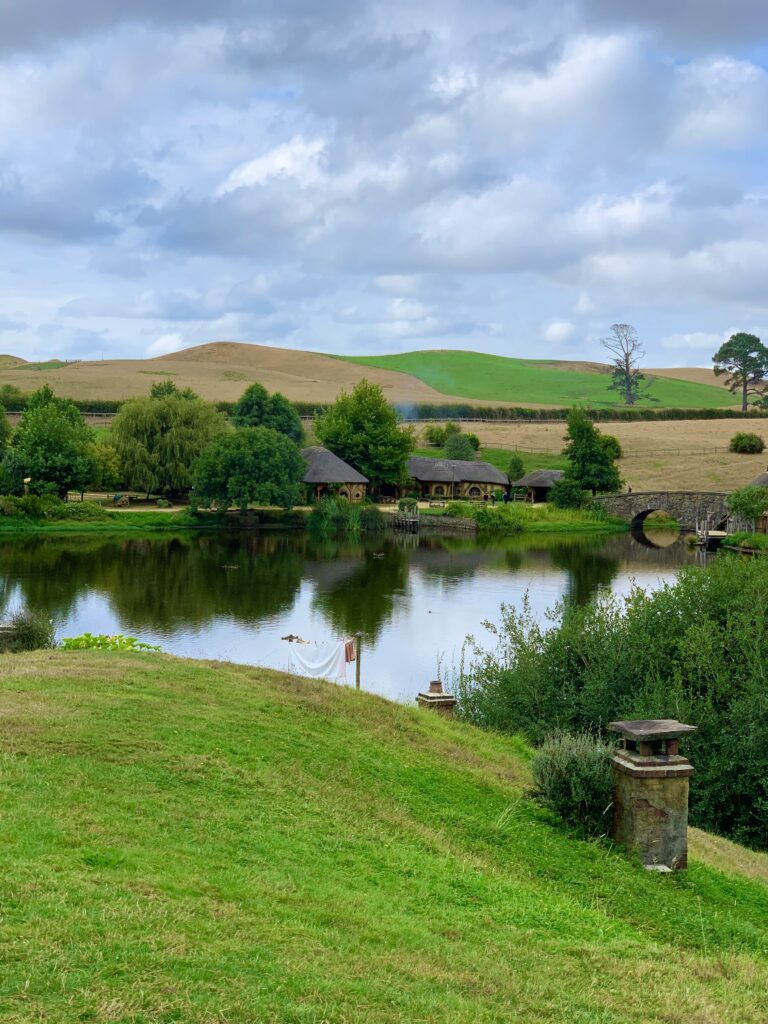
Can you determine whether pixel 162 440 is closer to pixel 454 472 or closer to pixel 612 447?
pixel 454 472

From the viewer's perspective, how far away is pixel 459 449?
8344 centimetres

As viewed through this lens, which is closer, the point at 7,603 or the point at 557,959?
the point at 557,959

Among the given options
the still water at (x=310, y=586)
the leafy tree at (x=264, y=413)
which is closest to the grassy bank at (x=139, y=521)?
the still water at (x=310, y=586)

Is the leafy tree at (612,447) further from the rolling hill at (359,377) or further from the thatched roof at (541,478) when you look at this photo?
the rolling hill at (359,377)

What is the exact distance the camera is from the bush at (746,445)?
87.0 metres

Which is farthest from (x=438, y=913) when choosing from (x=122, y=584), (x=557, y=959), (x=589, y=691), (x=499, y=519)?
(x=499, y=519)

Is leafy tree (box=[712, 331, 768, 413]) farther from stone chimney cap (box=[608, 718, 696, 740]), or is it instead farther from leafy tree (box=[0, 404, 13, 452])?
stone chimney cap (box=[608, 718, 696, 740])

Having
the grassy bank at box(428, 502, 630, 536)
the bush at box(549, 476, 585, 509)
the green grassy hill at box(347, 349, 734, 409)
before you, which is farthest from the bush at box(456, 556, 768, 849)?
the green grassy hill at box(347, 349, 734, 409)

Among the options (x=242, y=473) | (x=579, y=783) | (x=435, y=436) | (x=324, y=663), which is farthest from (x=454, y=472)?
(x=579, y=783)

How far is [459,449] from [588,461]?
1269 cm

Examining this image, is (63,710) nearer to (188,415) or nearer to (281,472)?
(281,472)

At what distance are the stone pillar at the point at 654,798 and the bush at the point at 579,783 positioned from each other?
0.96 feet

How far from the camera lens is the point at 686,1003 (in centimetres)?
604

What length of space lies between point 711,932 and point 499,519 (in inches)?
2255
